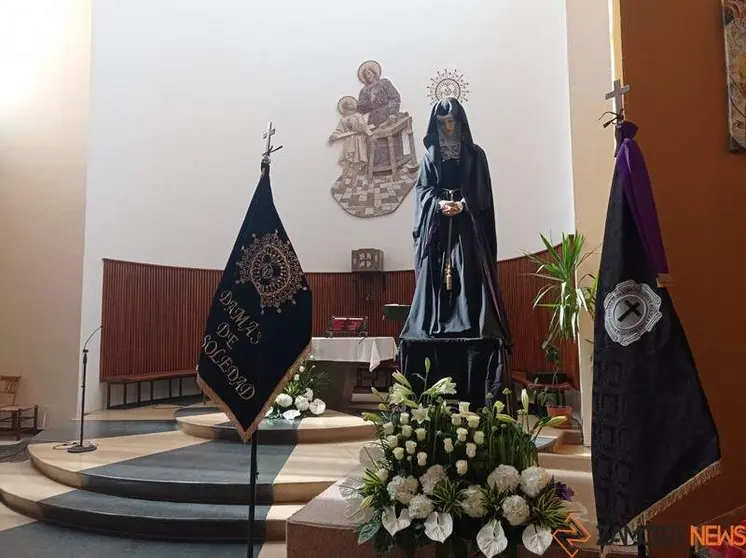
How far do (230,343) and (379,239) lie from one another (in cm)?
710

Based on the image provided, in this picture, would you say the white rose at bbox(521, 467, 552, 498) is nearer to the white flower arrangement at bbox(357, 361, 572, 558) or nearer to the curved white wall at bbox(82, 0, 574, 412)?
the white flower arrangement at bbox(357, 361, 572, 558)

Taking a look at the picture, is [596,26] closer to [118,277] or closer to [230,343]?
[230,343]

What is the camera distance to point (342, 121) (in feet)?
31.7

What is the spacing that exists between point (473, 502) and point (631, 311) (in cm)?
87

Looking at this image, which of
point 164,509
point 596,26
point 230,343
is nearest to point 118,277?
point 164,509

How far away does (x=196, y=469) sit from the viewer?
4219 millimetres

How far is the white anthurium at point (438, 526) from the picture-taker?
1952mm

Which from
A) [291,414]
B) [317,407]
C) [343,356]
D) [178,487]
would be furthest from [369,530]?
[343,356]

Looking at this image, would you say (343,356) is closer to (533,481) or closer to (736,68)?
(533,481)

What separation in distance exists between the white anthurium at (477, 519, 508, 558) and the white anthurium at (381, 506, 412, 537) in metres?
0.26

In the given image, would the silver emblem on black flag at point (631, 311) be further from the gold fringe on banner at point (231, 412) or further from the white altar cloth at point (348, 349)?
the white altar cloth at point (348, 349)

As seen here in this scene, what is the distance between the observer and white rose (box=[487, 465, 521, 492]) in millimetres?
2021

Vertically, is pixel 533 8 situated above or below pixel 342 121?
above

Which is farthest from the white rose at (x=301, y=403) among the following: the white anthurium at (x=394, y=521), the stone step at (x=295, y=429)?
the white anthurium at (x=394, y=521)
